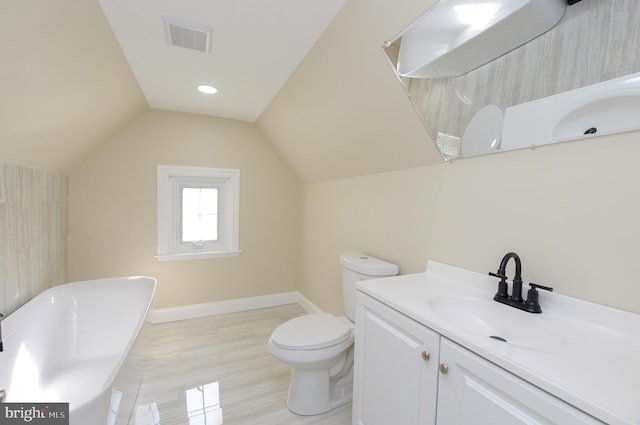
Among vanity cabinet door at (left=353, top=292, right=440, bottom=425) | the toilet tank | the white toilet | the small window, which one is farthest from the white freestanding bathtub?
the toilet tank

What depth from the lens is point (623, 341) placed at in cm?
84

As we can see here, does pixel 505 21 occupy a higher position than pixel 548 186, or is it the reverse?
pixel 505 21

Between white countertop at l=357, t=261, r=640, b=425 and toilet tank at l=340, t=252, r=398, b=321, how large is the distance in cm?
44

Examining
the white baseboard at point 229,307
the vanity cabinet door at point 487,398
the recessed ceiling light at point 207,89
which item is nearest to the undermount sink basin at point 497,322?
the vanity cabinet door at point 487,398

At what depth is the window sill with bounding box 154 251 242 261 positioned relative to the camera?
280 cm

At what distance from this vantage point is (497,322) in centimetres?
A: 108

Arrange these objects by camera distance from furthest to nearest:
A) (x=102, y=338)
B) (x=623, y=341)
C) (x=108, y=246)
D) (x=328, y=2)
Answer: (x=108, y=246) < (x=102, y=338) < (x=328, y=2) < (x=623, y=341)

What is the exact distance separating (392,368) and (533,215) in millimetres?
843

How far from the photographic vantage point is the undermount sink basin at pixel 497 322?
914mm

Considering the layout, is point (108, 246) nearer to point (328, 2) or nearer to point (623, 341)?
point (328, 2)

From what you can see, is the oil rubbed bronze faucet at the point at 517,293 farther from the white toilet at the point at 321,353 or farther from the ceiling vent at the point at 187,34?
the ceiling vent at the point at 187,34

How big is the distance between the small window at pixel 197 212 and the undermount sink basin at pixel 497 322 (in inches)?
96.4

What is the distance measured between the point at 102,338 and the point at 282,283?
179 cm

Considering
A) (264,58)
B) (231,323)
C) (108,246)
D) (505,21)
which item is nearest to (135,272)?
(108,246)
